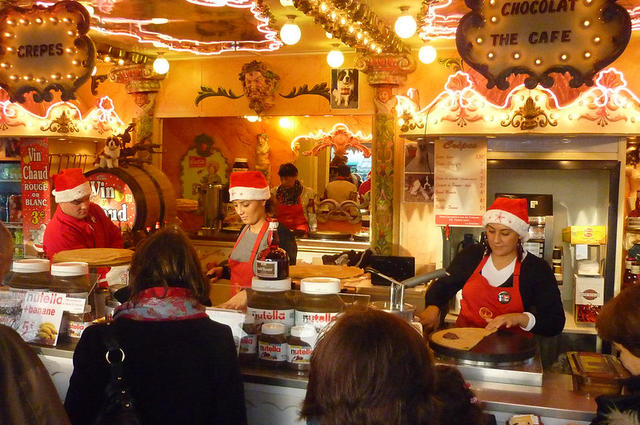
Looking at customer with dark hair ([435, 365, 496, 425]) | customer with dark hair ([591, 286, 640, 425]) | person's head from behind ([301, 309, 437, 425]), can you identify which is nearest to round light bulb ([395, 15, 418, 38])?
customer with dark hair ([591, 286, 640, 425])

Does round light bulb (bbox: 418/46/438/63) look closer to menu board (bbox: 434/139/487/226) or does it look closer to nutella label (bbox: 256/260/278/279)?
menu board (bbox: 434/139/487/226)

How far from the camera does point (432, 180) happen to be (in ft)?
23.2

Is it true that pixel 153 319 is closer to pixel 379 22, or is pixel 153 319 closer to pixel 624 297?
pixel 624 297

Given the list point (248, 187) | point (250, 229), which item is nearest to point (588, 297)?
point (250, 229)

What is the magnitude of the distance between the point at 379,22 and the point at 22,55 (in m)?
2.92

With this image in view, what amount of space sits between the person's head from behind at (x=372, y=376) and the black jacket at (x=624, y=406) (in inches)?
30.1

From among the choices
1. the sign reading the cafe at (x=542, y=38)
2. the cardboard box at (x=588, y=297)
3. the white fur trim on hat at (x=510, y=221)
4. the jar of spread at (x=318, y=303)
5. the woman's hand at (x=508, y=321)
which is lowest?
the cardboard box at (x=588, y=297)

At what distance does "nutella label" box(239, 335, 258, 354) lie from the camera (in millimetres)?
2807

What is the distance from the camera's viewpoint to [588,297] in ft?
19.7

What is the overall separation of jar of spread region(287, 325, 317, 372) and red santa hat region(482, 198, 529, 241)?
5.60 ft

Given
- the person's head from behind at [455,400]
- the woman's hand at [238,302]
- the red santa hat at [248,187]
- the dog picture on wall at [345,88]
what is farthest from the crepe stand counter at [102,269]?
the dog picture on wall at [345,88]

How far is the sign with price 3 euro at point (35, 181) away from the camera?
802 cm

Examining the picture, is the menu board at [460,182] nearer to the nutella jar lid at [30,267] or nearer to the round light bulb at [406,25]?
the round light bulb at [406,25]

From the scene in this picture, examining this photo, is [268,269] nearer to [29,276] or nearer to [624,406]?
[29,276]
